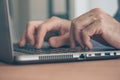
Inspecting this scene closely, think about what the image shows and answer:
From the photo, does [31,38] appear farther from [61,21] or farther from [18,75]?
[18,75]

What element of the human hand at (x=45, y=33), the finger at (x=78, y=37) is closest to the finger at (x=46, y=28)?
the human hand at (x=45, y=33)

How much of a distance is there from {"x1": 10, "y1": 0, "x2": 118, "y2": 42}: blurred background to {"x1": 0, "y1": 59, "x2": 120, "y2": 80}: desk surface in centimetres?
46

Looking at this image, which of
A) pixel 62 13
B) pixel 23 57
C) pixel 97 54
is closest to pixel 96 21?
pixel 97 54

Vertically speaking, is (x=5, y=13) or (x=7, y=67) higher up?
(x=5, y=13)

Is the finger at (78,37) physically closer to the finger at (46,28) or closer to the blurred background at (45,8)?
the finger at (46,28)

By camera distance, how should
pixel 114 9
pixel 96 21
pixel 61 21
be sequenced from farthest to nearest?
pixel 114 9 → pixel 61 21 → pixel 96 21

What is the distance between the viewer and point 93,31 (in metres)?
0.71

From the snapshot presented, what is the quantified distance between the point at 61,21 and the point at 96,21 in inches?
6.6

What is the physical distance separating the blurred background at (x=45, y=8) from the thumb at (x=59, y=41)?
0.24m

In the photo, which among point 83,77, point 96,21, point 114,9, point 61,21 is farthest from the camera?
point 114,9

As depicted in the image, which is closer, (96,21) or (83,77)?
(83,77)

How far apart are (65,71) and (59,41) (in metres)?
0.30

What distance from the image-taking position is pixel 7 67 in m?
0.55

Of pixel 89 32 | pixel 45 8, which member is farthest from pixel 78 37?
pixel 45 8
